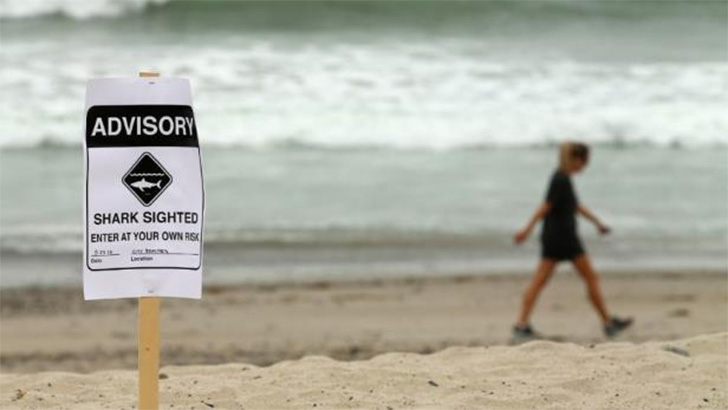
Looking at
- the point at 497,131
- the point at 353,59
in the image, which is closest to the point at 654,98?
the point at 497,131

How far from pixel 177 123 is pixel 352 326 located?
5640mm

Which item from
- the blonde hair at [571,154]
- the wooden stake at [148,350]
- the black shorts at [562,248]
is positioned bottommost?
the black shorts at [562,248]

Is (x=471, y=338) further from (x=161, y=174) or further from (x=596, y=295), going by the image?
(x=161, y=174)

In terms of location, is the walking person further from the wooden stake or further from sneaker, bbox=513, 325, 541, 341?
the wooden stake

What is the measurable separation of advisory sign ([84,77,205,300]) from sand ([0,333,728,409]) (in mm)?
1970

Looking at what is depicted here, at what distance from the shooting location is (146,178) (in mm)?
4176

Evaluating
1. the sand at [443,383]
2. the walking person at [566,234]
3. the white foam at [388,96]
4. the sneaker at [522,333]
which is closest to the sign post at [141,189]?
the sand at [443,383]

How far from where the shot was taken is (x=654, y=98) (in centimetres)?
1961

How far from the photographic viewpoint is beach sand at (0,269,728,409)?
6281 mm

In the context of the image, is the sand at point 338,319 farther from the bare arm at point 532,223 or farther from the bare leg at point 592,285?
the bare arm at point 532,223

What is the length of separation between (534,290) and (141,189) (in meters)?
5.60

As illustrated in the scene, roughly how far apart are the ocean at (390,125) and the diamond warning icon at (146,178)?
6710mm

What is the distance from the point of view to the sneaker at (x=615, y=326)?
9.45 meters

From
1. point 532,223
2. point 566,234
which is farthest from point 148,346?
point 566,234
